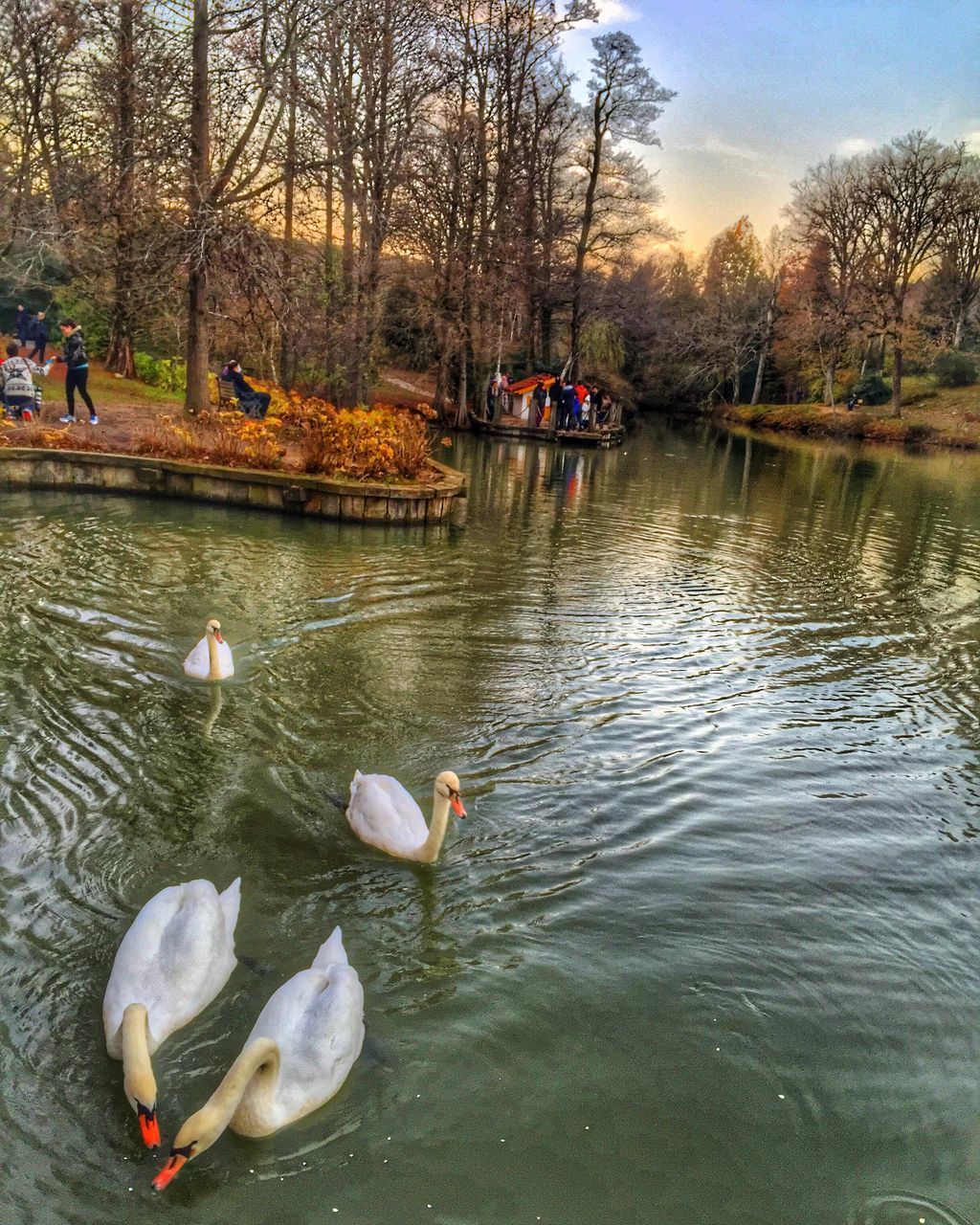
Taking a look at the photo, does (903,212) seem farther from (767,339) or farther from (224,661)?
(224,661)

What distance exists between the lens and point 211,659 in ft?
25.2

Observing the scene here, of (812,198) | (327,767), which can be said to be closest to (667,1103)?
(327,767)

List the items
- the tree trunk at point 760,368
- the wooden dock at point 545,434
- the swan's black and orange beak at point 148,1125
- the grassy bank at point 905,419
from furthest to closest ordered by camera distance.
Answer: the tree trunk at point 760,368, the grassy bank at point 905,419, the wooden dock at point 545,434, the swan's black and orange beak at point 148,1125

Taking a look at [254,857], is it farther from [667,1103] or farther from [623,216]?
[623,216]

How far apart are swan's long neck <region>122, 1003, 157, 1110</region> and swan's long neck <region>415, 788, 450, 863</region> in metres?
1.91

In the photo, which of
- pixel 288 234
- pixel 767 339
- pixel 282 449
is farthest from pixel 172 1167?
pixel 767 339

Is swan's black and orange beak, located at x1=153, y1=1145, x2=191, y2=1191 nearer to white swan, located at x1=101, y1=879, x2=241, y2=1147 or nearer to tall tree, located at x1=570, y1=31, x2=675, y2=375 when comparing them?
white swan, located at x1=101, y1=879, x2=241, y2=1147

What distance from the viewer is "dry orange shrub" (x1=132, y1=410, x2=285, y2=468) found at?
47.7 feet

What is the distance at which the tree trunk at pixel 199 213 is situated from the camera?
15.0 meters

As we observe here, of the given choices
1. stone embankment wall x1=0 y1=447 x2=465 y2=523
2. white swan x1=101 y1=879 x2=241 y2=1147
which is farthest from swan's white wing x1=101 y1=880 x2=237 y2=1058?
stone embankment wall x1=0 y1=447 x2=465 y2=523

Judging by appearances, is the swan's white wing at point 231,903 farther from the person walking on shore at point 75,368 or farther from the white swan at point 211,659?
the person walking on shore at point 75,368

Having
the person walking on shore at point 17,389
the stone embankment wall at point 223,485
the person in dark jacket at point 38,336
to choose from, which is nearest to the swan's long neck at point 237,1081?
the stone embankment wall at point 223,485

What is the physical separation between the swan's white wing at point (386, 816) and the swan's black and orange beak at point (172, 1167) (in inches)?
87.6

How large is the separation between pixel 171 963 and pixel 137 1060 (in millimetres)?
652
